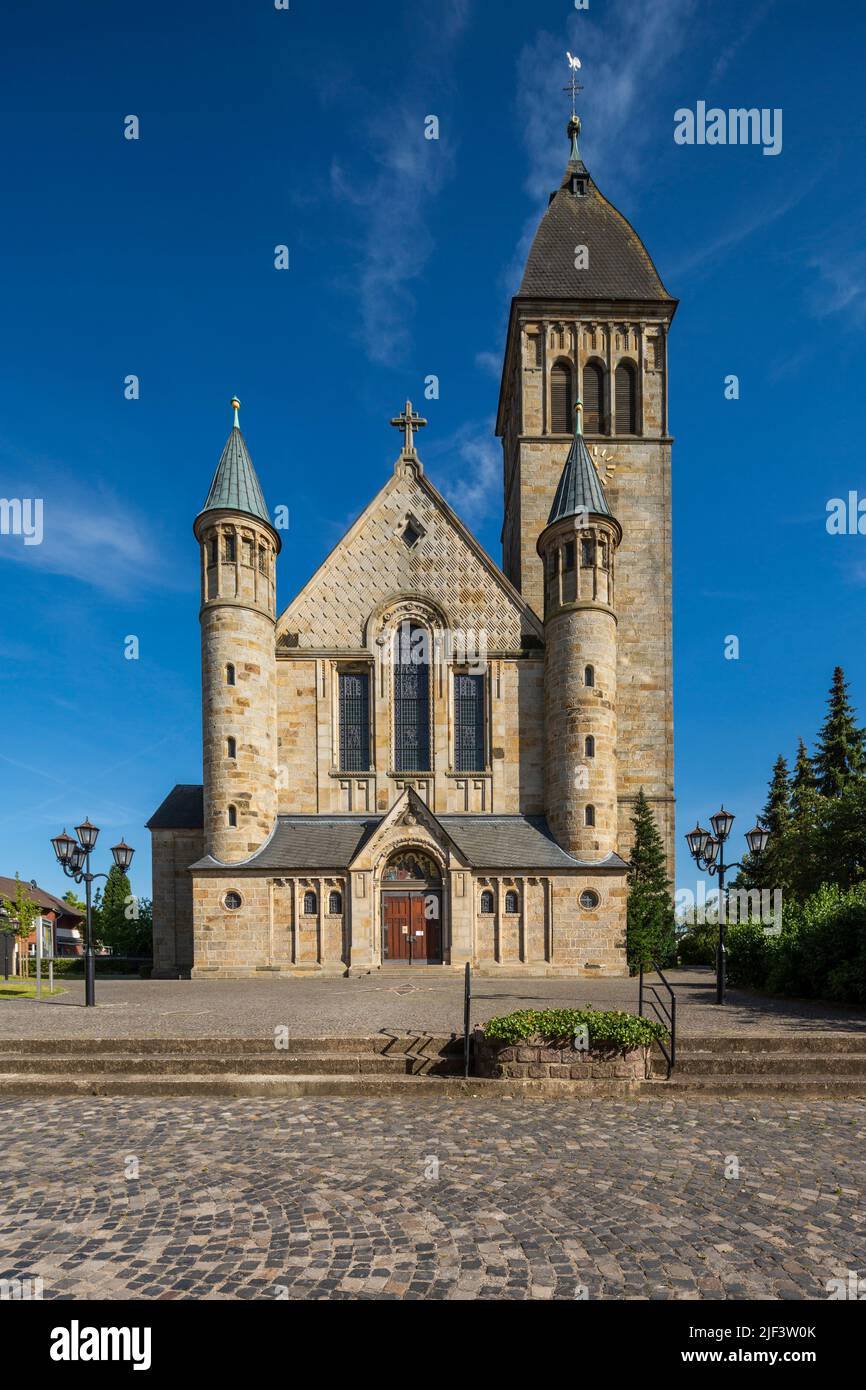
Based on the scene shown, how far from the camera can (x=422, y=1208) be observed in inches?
233

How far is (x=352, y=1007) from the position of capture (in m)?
15.5

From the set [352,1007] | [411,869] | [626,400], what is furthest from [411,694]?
[626,400]

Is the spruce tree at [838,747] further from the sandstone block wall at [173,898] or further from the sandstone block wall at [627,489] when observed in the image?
the sandstone block wall at [173,898]

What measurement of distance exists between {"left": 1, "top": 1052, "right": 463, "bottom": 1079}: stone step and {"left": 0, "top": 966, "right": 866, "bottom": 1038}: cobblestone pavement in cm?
90

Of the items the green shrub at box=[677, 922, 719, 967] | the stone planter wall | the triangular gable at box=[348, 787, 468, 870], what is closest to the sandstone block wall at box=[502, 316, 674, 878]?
the green shrub at box=[677, 922, 719, 967]

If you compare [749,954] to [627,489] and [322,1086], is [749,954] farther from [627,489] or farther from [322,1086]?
[627,489]

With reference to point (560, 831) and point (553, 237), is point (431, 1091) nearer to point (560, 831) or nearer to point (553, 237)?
point (560, 831)

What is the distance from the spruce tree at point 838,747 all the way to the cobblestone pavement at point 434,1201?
35.7m

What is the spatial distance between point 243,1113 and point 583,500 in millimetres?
23747

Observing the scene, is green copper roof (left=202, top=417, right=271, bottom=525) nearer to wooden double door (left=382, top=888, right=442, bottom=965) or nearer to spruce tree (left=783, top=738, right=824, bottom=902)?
wooden double door (left=382, top=888, right=442, bottom=965)

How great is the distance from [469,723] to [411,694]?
2327mm

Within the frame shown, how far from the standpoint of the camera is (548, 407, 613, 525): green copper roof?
27.8m
